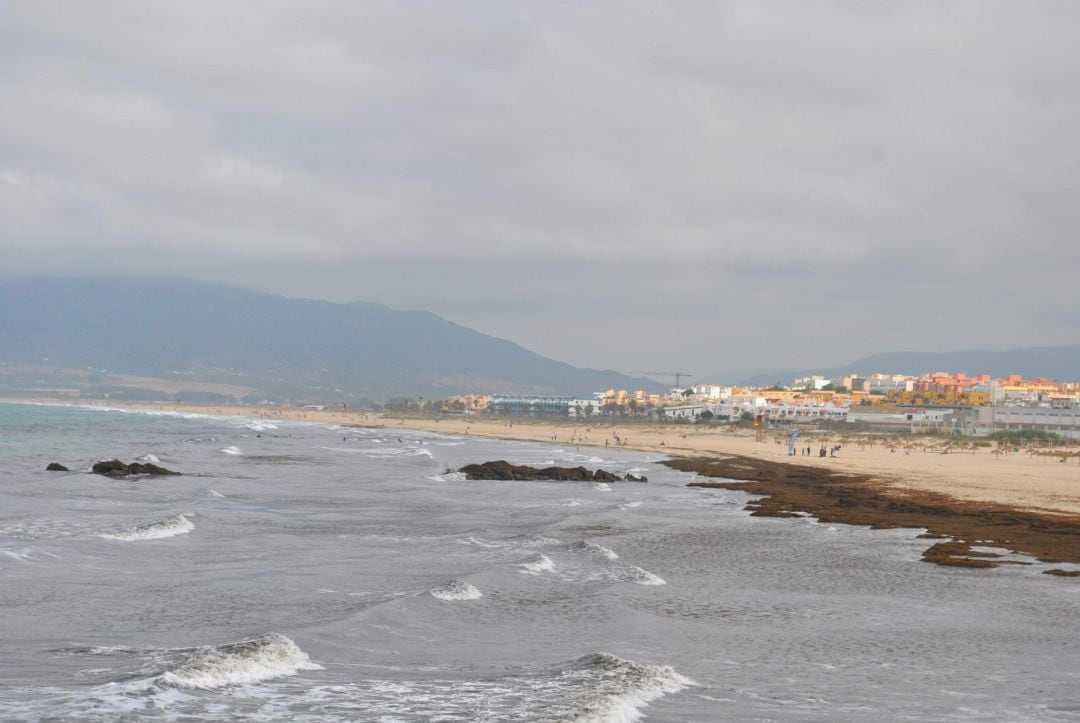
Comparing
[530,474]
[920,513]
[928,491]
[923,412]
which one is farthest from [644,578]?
[923,412]

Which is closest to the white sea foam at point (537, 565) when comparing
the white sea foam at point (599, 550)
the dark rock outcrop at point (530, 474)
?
the white sea foam at point (599, 550)

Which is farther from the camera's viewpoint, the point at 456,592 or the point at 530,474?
the point at 530,474

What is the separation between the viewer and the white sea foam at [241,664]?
12766mm

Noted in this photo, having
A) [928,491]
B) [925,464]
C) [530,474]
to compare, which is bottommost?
[530,474]

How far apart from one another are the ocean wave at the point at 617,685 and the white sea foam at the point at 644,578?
274 inches

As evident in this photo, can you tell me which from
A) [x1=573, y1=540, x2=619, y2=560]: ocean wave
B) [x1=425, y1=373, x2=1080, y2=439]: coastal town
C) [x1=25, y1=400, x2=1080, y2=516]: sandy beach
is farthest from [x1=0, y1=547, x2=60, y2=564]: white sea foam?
[x1=425, y1=373, x2=1080, y2=439]: coastal town

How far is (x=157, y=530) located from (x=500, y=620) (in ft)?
41.3

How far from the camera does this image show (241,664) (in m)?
13.5

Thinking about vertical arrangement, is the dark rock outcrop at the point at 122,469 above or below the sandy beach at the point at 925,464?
below

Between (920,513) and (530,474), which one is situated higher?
(920,513)

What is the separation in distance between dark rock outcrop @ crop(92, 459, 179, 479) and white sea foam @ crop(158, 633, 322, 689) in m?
32.3

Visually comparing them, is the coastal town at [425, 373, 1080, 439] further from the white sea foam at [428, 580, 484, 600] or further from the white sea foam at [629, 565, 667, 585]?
the white sea foam at [428, 580, 484, 600]

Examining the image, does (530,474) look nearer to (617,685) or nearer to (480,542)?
(480,542)

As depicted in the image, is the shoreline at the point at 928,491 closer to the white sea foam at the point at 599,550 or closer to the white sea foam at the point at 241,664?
the white sea foam at the point at 599,550
